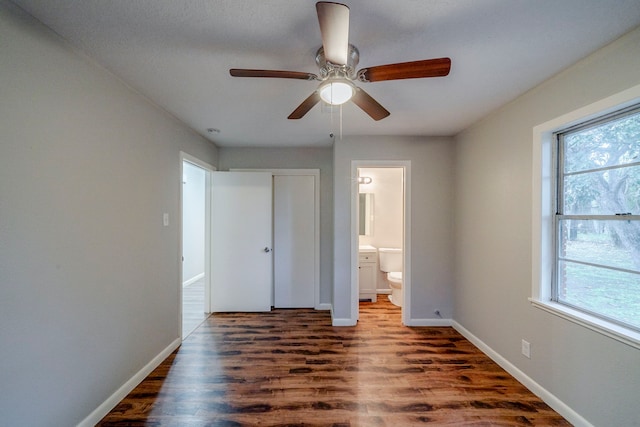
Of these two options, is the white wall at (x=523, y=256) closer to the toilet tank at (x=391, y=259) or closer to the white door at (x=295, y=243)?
the toilet tank at (x=391, y=259)

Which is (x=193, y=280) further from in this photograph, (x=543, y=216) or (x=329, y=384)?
(x=543, y=216)

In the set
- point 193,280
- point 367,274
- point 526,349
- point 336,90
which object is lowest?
point 193,280

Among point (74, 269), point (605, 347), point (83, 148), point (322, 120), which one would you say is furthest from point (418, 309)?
point (83, 148)

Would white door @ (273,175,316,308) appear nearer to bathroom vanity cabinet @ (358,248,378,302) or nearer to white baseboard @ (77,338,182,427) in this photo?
bathroom vanity cabinet @ (358,248,378,302)

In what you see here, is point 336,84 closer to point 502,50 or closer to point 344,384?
point 502,50

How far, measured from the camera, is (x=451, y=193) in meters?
3.19

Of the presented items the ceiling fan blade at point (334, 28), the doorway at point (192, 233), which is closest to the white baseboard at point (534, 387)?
the ceiling fan blade at point (334, 28)

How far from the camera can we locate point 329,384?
2062 millimetres

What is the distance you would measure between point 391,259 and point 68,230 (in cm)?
378

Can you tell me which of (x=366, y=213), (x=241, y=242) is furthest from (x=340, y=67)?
(x=366, y=213)

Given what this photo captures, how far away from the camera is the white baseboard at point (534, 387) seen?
1.66 metres

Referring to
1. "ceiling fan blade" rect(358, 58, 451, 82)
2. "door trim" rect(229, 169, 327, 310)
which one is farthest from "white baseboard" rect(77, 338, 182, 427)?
"ceiling fan blade" rect(358, 58, 451, 82)

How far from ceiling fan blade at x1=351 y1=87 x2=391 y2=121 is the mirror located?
2717 mm

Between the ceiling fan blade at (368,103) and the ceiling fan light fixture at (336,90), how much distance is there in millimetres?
81
